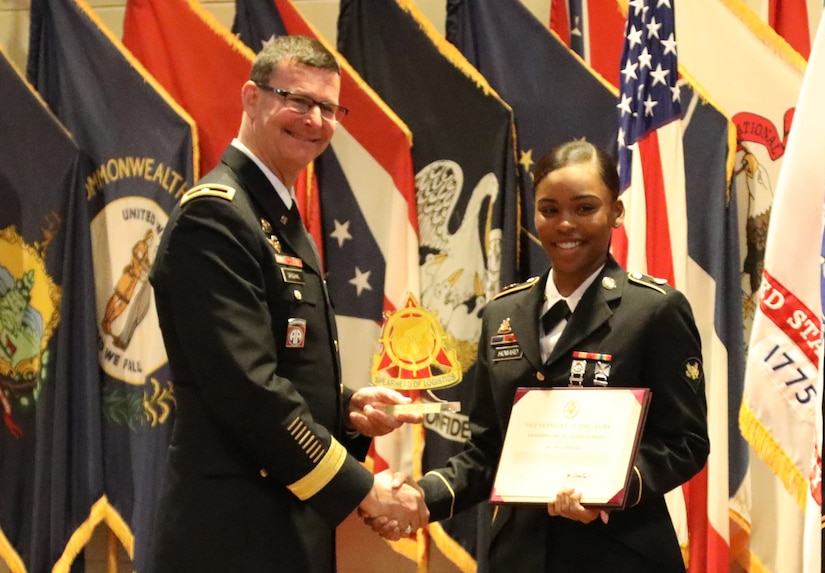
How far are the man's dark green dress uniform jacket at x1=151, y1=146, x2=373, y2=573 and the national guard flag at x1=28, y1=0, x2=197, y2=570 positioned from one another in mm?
1788

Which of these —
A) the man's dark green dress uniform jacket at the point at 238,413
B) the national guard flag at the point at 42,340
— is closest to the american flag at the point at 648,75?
the man's dark green dress uniform jacket at the point at 238,413

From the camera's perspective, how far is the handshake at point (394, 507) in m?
1.93

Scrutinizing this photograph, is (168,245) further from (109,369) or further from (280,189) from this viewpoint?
(109,369)

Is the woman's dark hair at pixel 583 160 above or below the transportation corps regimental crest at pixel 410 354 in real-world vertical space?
above

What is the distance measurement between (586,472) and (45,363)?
2.53 metres

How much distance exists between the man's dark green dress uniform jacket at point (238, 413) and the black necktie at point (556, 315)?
Answer: 50cm

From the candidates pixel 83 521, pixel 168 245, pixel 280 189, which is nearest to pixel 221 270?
pixel 168 245

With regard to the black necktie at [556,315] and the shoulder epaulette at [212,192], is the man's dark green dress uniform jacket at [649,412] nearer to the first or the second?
the black necktie at [556,315]

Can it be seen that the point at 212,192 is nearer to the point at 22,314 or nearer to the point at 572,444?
the point at 572,444

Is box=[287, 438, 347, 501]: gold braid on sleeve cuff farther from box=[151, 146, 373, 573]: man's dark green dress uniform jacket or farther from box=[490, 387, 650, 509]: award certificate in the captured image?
box=[490, 387, 650, 509]: award certificate

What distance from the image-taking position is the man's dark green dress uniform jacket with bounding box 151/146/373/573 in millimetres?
1773

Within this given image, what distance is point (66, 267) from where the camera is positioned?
3.64m

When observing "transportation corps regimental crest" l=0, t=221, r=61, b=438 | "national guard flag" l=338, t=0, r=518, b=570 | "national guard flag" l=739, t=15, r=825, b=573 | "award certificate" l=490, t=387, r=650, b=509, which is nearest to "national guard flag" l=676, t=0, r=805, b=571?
"national guard flag" l=338, t=0, r=518, b=570

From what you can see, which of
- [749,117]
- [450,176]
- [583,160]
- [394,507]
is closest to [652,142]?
[749,117]
